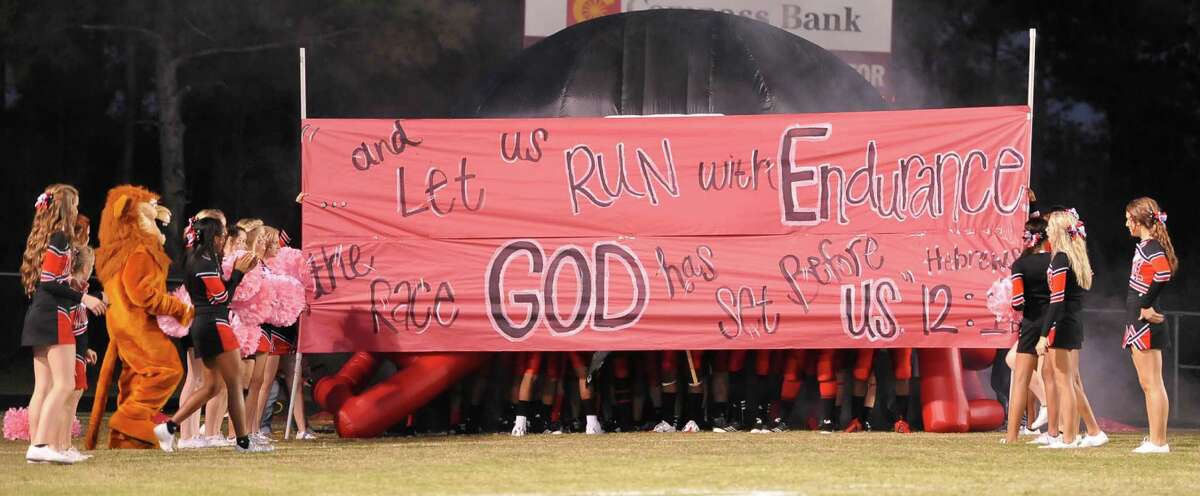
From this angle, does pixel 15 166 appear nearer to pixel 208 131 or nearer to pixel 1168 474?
pixel 208 131

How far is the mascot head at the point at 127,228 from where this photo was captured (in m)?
11.1

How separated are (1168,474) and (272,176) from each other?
69.7ft

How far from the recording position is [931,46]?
2928 centimetres

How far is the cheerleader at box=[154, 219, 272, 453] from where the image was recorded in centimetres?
1113

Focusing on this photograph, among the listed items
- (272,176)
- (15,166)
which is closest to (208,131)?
(272,176)

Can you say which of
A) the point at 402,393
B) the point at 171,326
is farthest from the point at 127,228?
the point at 402,393

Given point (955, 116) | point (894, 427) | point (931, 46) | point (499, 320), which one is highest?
point (931, 46)

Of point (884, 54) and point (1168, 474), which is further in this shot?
point (884, 54)

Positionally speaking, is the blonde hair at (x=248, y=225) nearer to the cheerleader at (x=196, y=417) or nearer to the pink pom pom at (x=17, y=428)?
the cheerleader at (x=196, y=417)

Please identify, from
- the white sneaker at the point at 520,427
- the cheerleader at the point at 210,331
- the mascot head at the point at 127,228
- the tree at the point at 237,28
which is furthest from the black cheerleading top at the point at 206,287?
the tree at the point at 237,28

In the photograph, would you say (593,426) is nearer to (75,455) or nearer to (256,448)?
(256,448)

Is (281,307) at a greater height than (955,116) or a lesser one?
lesser

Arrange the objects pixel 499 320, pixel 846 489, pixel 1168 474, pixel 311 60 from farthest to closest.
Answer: pixel 311 60
pixel 499 320
pixel 1168 474
pixel 846 489

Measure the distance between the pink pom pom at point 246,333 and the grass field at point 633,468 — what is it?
2.49 ft
